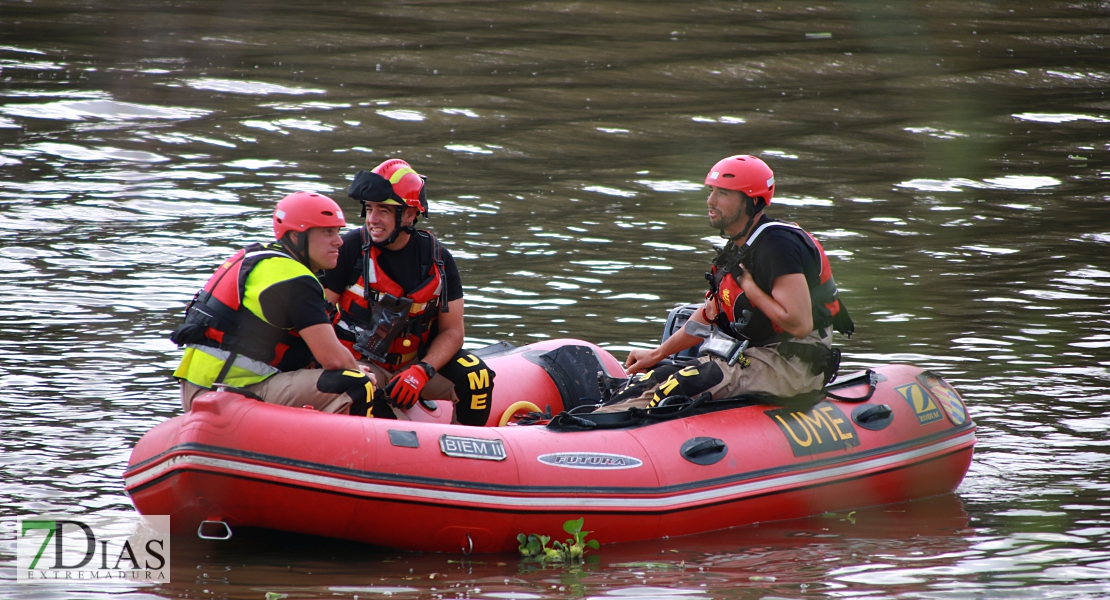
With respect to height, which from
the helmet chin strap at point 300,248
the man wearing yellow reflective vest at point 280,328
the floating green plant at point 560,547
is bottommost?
the floating green plant at point 560,547

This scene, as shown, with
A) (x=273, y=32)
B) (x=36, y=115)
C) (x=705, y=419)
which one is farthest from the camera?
(x=273, y=32)

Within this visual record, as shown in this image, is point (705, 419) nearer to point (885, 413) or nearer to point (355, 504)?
point (885, 413)

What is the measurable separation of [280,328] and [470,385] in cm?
125

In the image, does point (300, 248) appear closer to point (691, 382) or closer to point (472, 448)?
point (472, 448)

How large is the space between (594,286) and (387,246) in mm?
4238

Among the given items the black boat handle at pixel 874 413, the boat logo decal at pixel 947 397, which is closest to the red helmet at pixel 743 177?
the black boat handle at pixel 874 413

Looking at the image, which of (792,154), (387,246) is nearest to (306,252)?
(387,246)

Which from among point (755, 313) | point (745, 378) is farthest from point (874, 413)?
point (755, 313)

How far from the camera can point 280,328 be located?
5.38 metres

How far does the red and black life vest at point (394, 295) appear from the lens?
6.15 metres

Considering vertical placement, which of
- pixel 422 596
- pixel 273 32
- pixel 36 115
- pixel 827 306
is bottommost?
pixel 422 596

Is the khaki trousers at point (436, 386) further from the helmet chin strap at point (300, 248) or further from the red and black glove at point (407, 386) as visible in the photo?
the helmet chin strap at point (300, 248)

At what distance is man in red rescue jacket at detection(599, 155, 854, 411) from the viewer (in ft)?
19.4

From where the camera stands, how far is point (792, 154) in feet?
47.8
